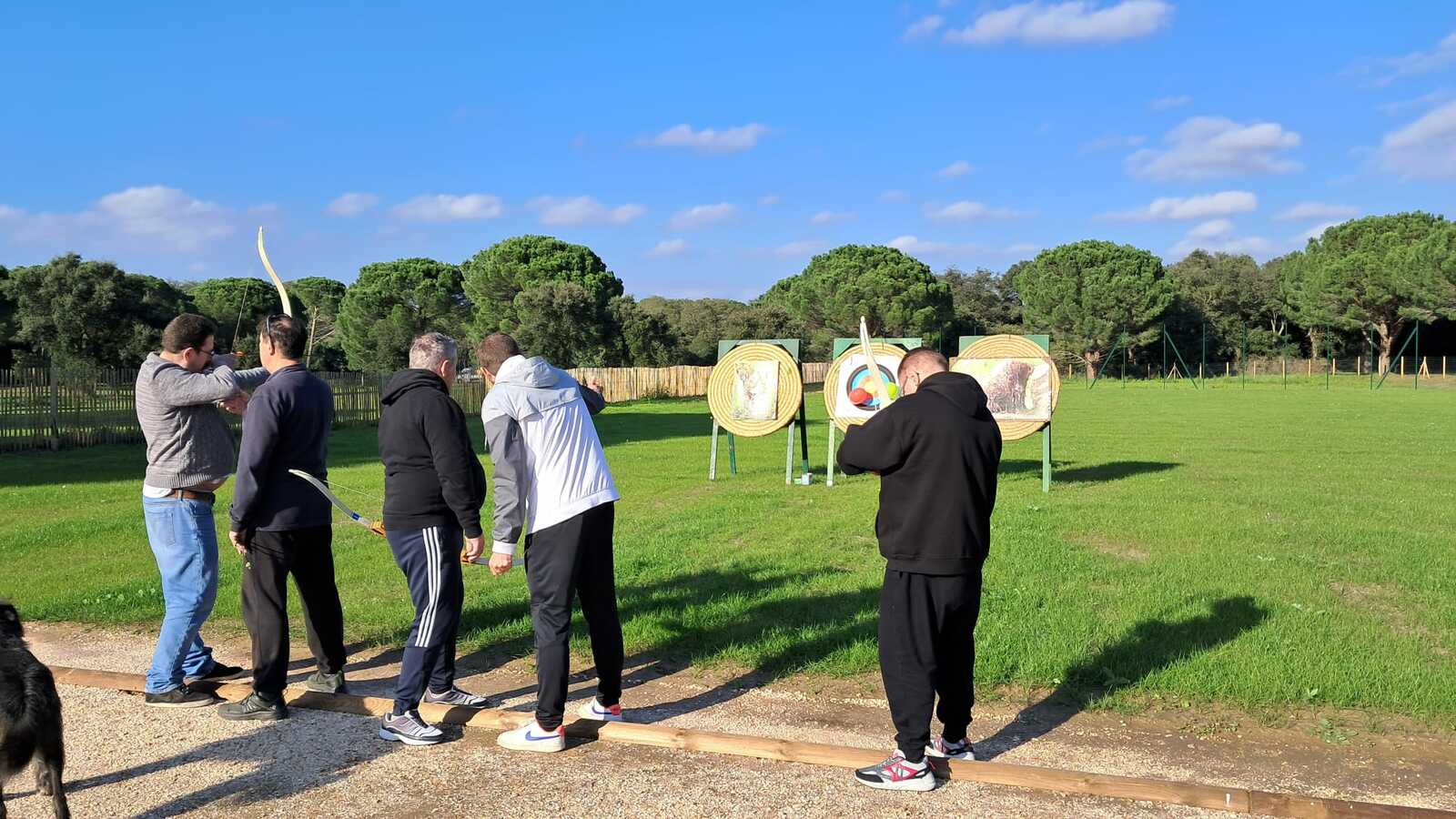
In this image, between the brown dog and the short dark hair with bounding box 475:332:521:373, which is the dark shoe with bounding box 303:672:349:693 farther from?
the short dark hair with bounding box 475:332:521:373

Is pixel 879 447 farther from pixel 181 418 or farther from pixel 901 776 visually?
pixel 181 418

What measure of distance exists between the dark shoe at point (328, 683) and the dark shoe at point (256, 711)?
32 cm

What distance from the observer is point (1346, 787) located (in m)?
4.25

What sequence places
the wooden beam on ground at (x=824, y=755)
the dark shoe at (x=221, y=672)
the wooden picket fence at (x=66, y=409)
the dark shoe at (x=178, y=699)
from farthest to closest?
the wooden picket fence at (x=66, y=409) < the dark shoe at (x=221, y=672) < the dark shoe at (x=178, y=699) < the wooden beam on ground at (x=824, y=755)

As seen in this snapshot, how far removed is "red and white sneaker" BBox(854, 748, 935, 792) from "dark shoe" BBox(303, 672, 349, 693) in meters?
2.84

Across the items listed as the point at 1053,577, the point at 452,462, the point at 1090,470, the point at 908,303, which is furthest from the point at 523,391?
the point at 908,303

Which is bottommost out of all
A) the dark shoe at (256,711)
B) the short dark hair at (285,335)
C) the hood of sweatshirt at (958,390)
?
the dark shoe at (256,711)

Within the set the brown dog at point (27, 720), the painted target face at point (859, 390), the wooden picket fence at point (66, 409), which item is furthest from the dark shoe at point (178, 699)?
the wooden picket fence at point (66, 409)

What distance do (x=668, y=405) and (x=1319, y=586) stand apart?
124 ft

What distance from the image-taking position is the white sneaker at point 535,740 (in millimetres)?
4512

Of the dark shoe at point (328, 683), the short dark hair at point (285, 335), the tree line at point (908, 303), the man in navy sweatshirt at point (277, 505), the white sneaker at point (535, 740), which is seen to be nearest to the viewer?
the white sneaker at point (535, 740)

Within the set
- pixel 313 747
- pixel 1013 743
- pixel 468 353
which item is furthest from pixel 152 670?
pixel 468 353

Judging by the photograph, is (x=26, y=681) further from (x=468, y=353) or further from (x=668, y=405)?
(x=468, y=353)

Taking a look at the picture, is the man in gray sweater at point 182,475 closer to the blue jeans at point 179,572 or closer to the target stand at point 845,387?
the blue jeans at point 179,572
